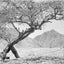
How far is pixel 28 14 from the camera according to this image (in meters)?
14.6

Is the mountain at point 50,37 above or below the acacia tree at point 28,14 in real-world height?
below

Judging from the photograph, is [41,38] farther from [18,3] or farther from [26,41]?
[18,3]

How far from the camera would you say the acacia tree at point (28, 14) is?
A: 1444cm

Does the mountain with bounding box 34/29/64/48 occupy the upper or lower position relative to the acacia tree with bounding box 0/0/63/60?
lower

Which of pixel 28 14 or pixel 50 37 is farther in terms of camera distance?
pixel 50 37

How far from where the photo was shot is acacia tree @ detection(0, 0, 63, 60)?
47.4 feet

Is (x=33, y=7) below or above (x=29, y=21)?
above

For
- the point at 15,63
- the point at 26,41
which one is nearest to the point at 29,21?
the point at 15,63

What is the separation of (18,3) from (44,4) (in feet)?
4.96

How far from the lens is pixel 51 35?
53281 mm

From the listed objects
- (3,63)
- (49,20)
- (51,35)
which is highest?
(49,20)

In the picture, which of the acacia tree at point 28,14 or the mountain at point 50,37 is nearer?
the acacia tree at point 28,14

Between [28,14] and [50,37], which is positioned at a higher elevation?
[28,14]

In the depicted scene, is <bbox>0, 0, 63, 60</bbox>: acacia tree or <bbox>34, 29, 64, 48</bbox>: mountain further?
<bbox>34, 29, 64, 48</bbox>: mountain
